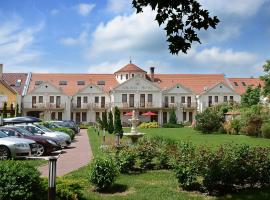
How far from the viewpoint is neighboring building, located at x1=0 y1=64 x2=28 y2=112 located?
69000mm

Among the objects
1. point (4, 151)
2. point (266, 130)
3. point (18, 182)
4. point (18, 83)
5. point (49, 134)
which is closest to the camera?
point (18, 182)

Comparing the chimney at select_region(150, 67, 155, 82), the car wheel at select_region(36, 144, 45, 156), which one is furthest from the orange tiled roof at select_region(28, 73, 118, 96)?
the car wheel at select_region(36, 144, 45, 156)

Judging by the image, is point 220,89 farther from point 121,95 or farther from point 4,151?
point 4,151

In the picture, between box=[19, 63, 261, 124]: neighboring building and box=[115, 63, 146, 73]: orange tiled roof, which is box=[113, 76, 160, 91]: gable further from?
box=[115, 63, 146, 73]: orange tiled roof

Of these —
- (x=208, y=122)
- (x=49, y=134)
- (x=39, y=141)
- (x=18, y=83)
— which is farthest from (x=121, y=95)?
Result: (x=39, y=141)

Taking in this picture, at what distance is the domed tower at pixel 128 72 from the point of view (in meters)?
73.2

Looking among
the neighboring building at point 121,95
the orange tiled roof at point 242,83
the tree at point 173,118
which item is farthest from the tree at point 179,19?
the orange tiled roof at point 242,83

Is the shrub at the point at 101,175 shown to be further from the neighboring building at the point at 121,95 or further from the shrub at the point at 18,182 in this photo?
the neighboring building at the point at 121,95

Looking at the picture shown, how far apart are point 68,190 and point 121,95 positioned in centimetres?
6255

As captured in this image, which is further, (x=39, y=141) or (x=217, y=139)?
(x=217, y=139)

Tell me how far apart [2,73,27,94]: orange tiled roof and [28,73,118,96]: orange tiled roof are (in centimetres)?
144

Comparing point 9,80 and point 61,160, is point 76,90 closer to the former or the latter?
point 9,80

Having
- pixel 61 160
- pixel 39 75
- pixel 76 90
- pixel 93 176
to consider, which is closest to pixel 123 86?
pixel 76 90

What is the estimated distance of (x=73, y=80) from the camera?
7575 centimetres
